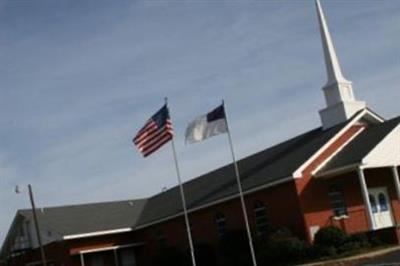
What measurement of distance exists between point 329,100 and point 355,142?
3967 millimetres

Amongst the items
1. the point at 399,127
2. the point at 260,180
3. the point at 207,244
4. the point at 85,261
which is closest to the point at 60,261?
the point at 85,261

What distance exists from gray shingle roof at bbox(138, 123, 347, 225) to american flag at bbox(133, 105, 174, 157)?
568 centimetres

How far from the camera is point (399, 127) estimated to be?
3466cm

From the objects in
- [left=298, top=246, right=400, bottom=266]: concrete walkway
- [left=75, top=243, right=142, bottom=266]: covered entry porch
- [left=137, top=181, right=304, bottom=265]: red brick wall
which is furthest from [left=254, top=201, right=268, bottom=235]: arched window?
[left=75, top=243, right=142, bottom=266]: covered entry porch

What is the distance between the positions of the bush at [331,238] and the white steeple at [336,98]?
800 centimetres

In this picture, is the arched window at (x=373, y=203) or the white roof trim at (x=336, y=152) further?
the arched window at (x=373, y=203)

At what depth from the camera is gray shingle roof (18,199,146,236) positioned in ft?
151

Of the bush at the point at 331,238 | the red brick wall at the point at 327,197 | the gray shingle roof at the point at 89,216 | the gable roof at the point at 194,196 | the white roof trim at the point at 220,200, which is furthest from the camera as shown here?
the gray shingle roof at the point at 89,216

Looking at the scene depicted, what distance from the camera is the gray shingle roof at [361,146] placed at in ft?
109

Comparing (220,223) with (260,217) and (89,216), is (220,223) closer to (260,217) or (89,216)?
(260,217)

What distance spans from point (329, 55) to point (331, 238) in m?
12.8

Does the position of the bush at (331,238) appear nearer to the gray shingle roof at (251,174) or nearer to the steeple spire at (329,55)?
the gray shingle roof at (251,174)

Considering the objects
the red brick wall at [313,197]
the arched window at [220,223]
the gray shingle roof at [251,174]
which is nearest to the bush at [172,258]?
the gray shingle roof at [251,174]

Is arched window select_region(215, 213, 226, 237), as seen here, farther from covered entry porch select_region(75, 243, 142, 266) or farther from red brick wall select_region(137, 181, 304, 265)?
covered entry porch select_region(75, 243, 142, 266)
